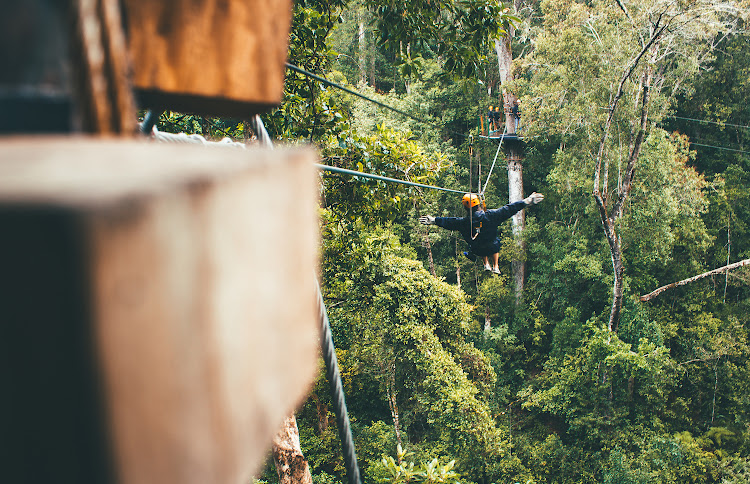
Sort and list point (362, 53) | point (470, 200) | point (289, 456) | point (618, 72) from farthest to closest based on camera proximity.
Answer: point (362, 53), point (618, 72), point (470, 200), point (289, 456)

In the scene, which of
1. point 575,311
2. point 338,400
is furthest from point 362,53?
point 338,400

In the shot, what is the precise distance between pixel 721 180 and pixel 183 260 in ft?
43.9

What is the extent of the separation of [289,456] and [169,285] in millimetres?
4207

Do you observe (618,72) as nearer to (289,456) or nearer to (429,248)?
(429,248)

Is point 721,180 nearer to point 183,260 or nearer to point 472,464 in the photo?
point 472,464

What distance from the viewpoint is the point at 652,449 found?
9.22 meters

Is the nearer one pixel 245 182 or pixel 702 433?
pixel 245 182

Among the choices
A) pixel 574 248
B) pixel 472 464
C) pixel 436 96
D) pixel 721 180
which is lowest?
pixel 472 464

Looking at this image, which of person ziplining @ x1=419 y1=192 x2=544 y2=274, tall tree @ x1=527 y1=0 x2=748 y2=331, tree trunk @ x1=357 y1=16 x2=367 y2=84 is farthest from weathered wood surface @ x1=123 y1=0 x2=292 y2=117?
tree trunk @ x1=357 y1=16 x2=367 y2=84

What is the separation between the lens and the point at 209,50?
0.29m

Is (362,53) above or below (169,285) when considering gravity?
above

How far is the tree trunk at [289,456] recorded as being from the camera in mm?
3916

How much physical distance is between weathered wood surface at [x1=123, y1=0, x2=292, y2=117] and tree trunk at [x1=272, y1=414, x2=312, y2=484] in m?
3.90

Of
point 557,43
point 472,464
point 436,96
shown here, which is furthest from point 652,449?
point 436,96
